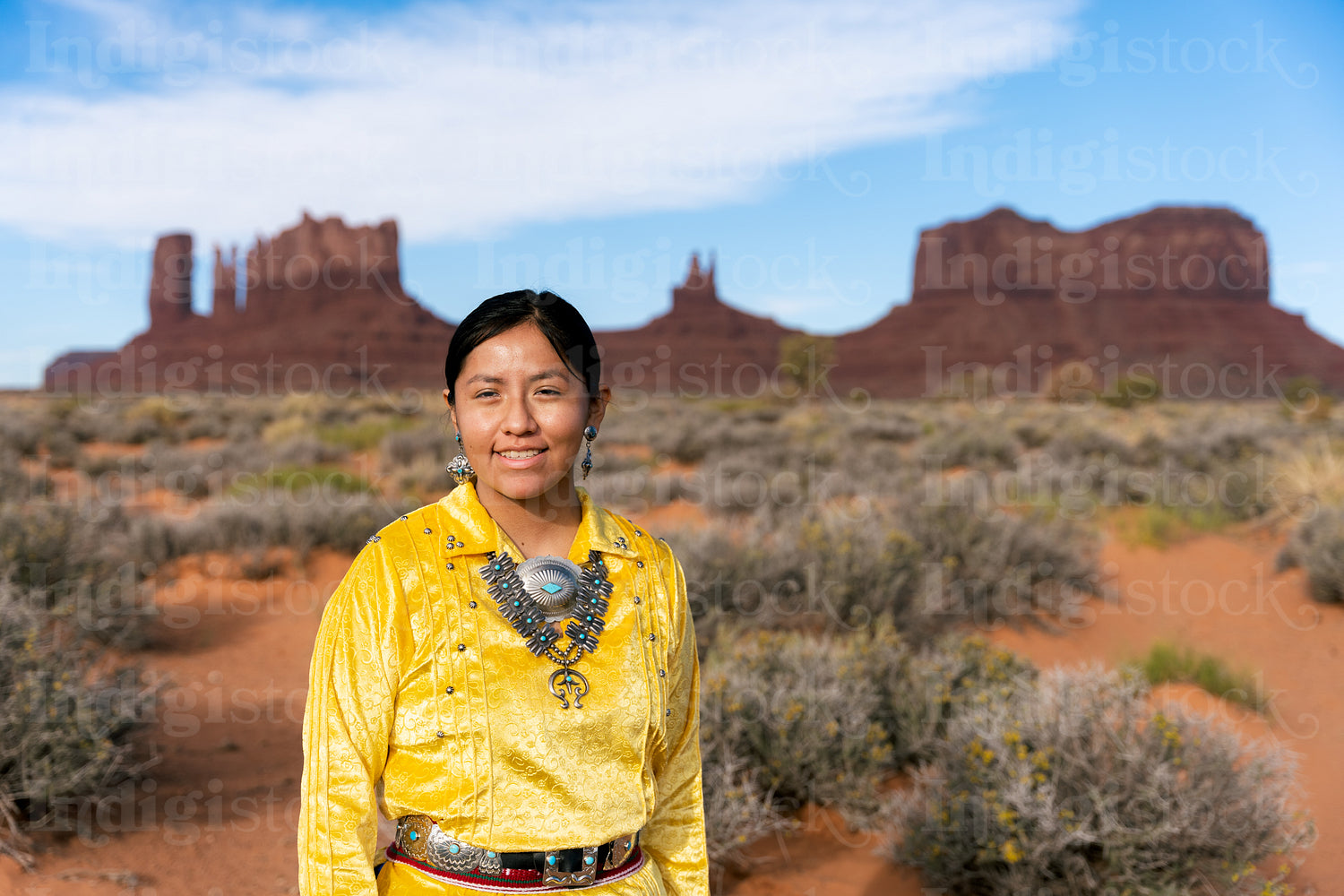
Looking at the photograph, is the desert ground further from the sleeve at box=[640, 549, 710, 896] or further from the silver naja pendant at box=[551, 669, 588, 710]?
the silver naja pendant at box=[551, 669, 588, 710]

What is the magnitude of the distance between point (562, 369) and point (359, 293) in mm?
103135

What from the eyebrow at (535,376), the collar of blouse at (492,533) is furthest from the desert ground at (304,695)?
the eyebrow at (535,376)

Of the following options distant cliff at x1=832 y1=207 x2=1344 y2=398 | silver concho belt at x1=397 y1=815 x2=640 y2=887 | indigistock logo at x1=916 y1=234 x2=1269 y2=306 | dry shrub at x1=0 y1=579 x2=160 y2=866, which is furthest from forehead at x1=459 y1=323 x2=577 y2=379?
indigistock logo at x1=916 y1=234 x2=1269 y2=306

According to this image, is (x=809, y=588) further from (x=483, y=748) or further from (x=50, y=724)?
(x=483, y=748)

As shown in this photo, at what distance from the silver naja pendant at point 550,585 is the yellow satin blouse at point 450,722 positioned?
0.07 m

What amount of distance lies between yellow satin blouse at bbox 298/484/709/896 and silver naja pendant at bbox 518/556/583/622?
7 cm

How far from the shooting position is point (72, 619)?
5.33m

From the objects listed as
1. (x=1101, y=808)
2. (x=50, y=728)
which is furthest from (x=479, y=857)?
(x=50, y=728)

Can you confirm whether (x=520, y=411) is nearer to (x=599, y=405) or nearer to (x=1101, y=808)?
(x=599, y=405)

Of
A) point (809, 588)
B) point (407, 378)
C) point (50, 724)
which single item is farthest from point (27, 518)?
point (407, 378)

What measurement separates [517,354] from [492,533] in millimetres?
318

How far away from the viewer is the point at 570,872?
1442 millimetres

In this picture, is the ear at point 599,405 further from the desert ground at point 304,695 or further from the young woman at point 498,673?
the desert ground at point 304,695

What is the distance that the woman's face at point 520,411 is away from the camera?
146cm
